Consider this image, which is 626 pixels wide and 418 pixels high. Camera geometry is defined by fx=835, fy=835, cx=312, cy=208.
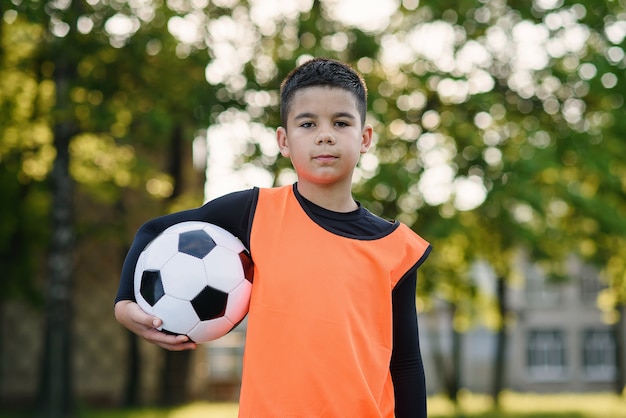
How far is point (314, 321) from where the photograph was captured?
274cm

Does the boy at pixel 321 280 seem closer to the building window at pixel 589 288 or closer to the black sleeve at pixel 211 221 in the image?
the black sleeve at pixel 211 221

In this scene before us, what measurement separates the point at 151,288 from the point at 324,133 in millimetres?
831

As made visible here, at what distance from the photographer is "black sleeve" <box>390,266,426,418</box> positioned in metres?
3.02

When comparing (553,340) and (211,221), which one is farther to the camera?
(553,340)

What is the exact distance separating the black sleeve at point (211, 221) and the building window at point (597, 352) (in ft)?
160

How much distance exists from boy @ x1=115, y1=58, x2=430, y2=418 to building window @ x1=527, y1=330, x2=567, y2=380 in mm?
47873

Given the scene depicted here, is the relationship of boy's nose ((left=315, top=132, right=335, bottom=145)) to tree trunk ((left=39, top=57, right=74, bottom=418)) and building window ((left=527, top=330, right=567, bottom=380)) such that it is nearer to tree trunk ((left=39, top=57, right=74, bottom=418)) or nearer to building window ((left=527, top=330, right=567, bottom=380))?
tree trunk ((left=39, top=57, right=74, bottom=418))

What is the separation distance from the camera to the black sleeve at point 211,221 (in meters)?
2.98

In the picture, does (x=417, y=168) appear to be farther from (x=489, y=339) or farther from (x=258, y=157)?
(x=489, y=339)

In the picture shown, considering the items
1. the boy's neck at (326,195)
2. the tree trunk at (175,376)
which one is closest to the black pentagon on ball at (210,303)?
the boy's neck at (326,195)

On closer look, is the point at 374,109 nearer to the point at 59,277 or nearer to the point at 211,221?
the point at 59,277

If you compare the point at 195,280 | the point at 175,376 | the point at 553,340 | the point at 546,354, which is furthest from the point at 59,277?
the point at 553,340

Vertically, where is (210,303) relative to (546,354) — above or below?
above

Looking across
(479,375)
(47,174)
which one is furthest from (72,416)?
(479,375)
